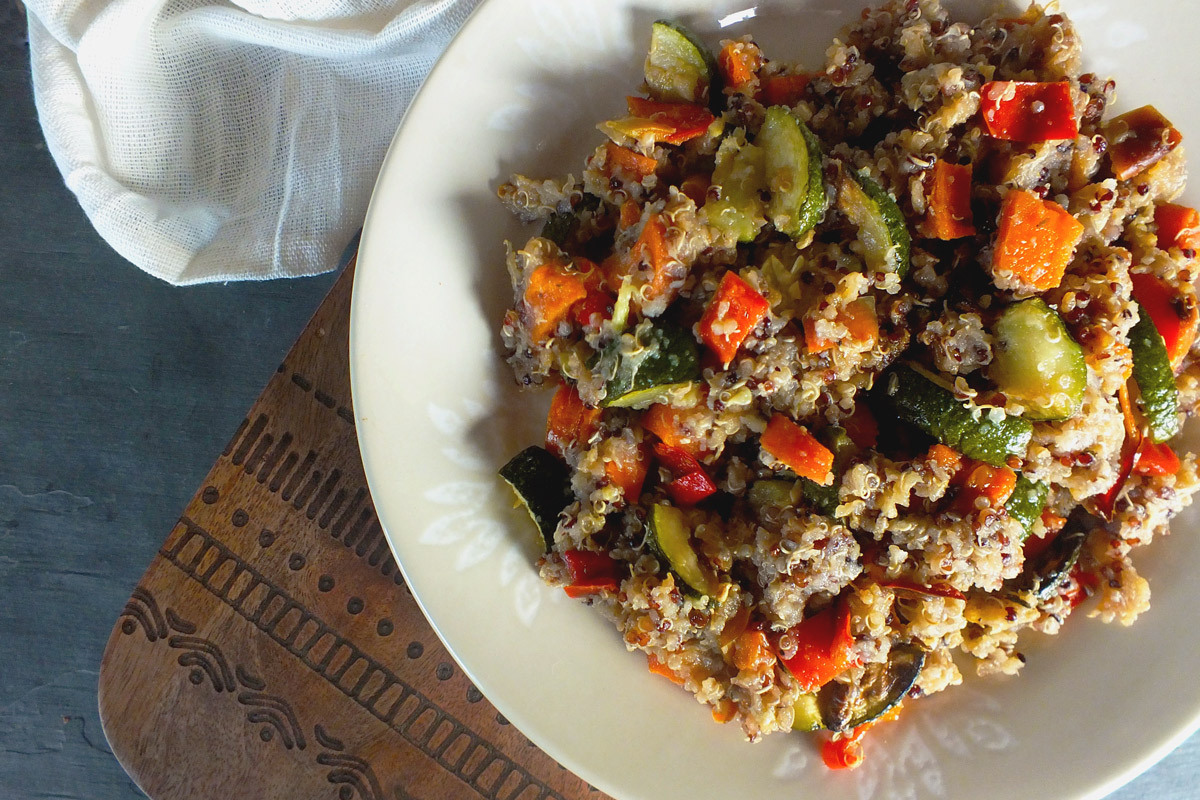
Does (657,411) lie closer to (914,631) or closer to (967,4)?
(914,631)

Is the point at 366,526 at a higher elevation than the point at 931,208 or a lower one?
lower

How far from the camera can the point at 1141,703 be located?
6.93ft

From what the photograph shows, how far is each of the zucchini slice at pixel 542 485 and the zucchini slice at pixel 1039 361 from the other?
3.55 feet

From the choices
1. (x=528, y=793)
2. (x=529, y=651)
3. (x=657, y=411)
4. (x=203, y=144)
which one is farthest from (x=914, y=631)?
(x=203, y=144)

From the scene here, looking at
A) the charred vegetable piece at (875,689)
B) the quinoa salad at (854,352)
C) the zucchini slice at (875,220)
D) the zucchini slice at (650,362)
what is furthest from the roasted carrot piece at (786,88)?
the charred vegetable piece at (875,689)

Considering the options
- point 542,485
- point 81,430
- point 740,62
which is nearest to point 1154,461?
point 740,62

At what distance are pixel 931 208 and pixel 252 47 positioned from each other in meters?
2.23

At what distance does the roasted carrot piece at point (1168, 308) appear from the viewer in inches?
75.5

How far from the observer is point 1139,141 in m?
1.95

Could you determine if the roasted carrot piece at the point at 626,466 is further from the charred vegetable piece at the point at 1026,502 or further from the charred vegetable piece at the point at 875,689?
the charred vegetable piece at the point at 1026,502

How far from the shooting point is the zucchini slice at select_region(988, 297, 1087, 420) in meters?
1.72

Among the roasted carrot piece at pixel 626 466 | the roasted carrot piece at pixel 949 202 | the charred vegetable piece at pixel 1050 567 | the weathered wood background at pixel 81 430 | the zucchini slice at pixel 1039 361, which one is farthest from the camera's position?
the weathered wood background at pixel 81 430

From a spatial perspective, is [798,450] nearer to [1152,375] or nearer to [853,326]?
[853,326]

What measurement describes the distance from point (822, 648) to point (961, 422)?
639 millimetres
